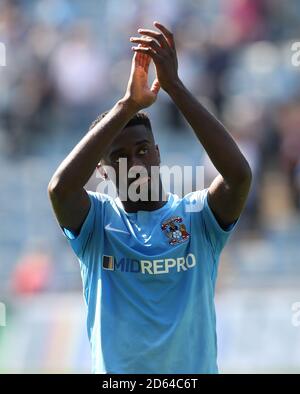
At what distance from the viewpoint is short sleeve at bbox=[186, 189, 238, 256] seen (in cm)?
479

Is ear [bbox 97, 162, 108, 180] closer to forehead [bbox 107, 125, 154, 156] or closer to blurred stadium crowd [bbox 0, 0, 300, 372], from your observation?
forehead [bbox 107, 125, 154, 156]

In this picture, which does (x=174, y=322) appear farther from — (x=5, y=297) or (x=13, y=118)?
(x=13, y=118)

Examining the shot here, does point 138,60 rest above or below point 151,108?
below

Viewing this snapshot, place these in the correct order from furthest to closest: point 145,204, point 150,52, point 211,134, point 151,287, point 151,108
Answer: point 151,108, point 145,204, point 151,287, point 211,134, point 150,52

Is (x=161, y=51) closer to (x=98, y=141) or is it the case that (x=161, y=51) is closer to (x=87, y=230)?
(x=98, y=141)

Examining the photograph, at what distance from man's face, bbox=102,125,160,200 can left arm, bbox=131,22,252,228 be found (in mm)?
258

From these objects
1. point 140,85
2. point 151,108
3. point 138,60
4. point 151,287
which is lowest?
point 151,287

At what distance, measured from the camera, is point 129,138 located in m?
4.77

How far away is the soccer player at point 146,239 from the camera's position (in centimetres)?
457

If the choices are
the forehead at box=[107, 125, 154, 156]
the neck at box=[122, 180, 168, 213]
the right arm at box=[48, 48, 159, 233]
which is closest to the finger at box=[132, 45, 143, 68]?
the right arm at box=[48, 48, 159, 233]

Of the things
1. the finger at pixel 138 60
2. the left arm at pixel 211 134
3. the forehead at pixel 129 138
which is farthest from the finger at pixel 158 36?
the forehead at pixel 129 138

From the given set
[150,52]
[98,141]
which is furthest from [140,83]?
[98,141]

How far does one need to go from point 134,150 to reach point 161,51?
0.50m
